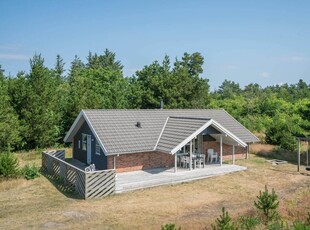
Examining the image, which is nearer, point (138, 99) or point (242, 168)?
point (242, 168)

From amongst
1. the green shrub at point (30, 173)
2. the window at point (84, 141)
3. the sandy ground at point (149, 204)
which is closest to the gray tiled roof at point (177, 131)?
the sandy ground at point (149, 204)

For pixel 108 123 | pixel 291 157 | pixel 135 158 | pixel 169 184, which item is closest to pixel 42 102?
pixel 108 123

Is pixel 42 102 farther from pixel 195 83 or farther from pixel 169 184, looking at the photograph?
pixel 195 83

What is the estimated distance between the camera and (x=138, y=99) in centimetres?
4384

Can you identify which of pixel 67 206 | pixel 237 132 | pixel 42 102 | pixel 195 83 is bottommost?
pixel 67 206

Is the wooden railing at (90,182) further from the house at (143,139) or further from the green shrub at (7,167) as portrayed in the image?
the green shrub at (7,167)

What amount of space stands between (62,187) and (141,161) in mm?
5693

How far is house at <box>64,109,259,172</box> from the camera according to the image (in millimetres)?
19844

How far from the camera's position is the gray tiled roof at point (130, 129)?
19672 mm

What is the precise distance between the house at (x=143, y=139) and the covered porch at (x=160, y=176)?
731 mm

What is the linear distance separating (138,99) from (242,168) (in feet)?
80.1

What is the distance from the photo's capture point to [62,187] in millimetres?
17672

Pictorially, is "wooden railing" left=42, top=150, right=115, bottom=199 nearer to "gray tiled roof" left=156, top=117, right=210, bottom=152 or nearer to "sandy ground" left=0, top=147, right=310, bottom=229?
"sandy ground" left=0, top=147, right=310, bottom=229

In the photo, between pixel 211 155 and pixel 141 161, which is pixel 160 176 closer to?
pixel 141 161
